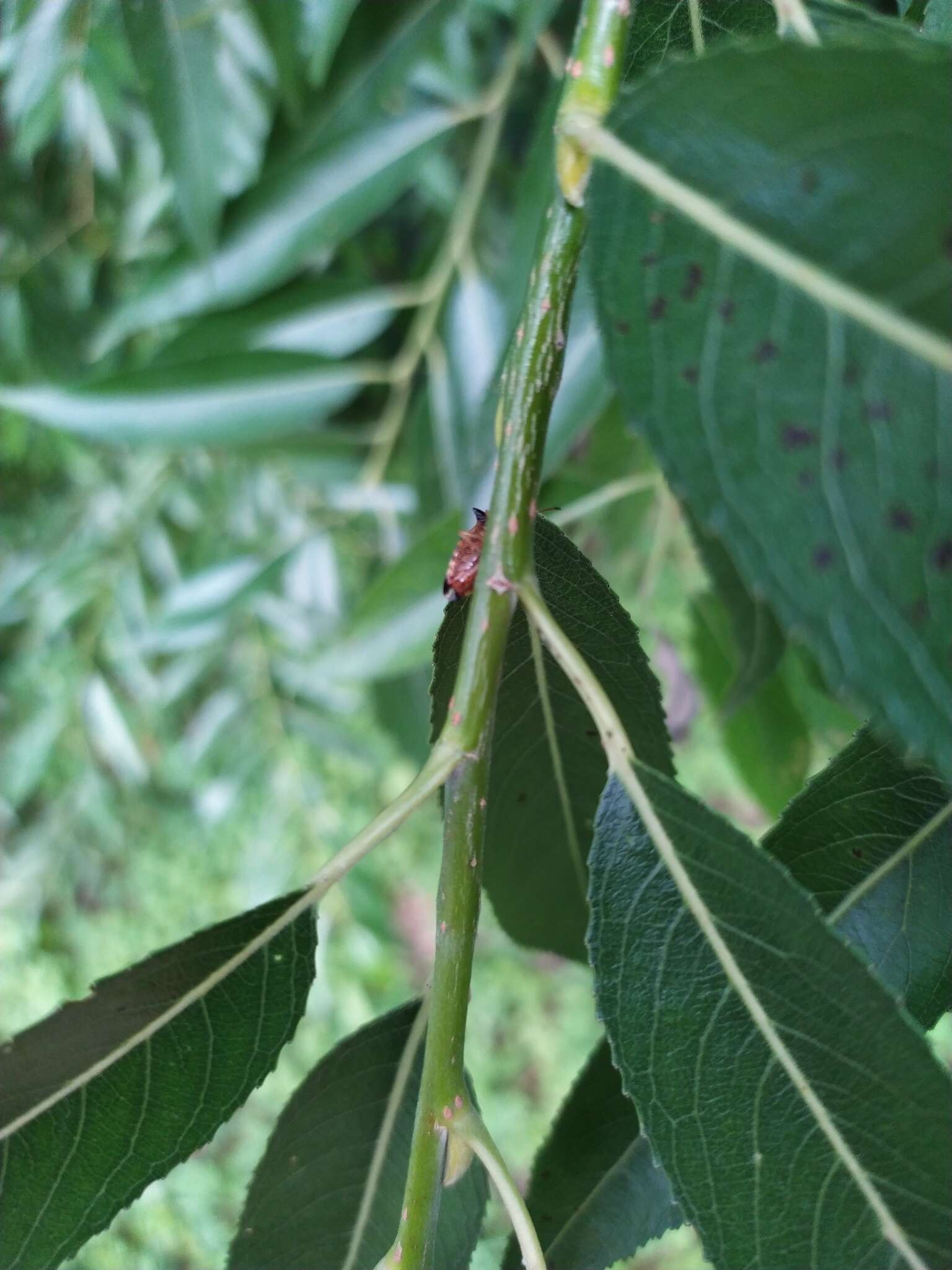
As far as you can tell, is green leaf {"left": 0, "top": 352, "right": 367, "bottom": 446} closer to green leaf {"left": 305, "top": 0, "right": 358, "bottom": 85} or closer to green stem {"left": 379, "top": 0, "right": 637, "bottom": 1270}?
green leaf {"left": 305, "top": 0, "right": 358, "bottom": 85}

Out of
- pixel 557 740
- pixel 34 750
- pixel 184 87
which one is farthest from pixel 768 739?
pixel 34 750

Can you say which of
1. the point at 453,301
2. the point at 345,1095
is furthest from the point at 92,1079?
the point at 453,301

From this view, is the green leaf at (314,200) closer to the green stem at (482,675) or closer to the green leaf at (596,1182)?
the green stem at (482,675)

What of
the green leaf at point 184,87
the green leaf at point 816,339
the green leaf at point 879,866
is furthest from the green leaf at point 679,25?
the green leaf at point 184,87

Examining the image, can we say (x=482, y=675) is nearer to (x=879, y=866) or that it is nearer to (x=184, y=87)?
(x=879, y=866)

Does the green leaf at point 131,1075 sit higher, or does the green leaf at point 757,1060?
the green leaf at point 131,1075

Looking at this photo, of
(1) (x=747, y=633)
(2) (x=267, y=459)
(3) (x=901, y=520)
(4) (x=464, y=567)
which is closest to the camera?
(3) (x=901, y=520)
